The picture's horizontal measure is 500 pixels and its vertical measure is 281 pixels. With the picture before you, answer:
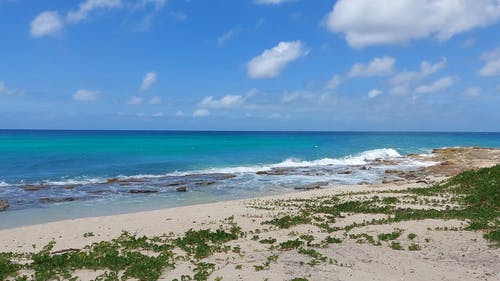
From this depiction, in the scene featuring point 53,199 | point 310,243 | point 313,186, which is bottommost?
point 313,186

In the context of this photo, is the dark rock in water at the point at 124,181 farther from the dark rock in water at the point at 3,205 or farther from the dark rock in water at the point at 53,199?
the dark rock in water at the point at 3,205

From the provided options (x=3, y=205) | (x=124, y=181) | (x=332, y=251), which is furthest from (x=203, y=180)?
(x=332, y=251)

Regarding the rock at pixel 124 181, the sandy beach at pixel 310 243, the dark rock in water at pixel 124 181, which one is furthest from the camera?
the dark rock in water at pixel 124 181

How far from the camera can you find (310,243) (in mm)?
14156

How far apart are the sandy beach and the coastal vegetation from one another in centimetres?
6

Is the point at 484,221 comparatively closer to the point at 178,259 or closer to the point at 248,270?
the point at 248,270

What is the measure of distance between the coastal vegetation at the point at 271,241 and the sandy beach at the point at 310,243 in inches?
2.5

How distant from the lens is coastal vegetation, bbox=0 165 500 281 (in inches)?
458

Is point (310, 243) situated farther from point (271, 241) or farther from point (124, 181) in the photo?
point (124, 181)

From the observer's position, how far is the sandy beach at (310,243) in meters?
11.4

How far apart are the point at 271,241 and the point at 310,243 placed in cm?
124

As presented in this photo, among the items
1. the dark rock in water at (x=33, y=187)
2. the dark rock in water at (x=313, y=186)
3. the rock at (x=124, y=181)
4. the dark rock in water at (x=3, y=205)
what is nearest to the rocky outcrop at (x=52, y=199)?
the dark rock in water at (x=3, y=205)

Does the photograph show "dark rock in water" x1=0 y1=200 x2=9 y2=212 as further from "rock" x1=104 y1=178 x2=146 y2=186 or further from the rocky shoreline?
"rock" x1=104 y1=178 x2=146 y2=186

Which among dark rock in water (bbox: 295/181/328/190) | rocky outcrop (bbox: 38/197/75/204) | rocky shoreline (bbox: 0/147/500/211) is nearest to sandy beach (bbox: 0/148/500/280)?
rocky outcrop (bbox: 38/197/75/204)
